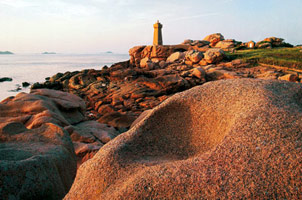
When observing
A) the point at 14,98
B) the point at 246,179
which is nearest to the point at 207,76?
the point at 14,98

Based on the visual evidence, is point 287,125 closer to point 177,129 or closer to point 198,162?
point 198,162

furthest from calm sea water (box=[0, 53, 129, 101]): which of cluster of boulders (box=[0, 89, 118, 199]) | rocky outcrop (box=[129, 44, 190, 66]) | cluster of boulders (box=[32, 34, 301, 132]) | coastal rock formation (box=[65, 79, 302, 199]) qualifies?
coastal rock formation (box=[65, 79, 302, 199])

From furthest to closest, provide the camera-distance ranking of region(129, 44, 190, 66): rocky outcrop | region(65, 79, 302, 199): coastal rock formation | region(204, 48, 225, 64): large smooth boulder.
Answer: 1. region(129, 44, 190, 66): rocky outcrop
2. region(204, 48, 225, 64): large smooth boulder
3. region(65, 79, 302, 199): coastal rock formation

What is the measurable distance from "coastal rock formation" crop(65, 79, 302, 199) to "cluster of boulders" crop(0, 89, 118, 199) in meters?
0.41

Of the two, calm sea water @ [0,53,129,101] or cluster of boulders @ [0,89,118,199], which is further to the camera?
calm sea water @ [0,53,129,101]

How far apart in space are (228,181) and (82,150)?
3629 millimetres

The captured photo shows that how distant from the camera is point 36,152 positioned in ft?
9.98

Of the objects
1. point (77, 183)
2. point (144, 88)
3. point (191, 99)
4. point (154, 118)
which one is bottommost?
point (144, 88)

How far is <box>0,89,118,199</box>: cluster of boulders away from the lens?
7.86 feet

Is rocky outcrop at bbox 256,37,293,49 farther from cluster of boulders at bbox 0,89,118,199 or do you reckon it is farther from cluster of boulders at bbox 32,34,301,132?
cluster of boulders at bbox 0,89,118,199

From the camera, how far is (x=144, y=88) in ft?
48.5

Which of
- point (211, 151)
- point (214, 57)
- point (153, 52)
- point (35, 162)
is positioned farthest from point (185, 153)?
point (153, 52)

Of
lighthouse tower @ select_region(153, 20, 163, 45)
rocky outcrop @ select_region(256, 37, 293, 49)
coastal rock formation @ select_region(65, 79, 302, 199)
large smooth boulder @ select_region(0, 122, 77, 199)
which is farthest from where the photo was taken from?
lighthouse tower @ select_region(153, 20, 163, 45)

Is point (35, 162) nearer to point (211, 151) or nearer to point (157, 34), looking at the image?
point (211, 151)
